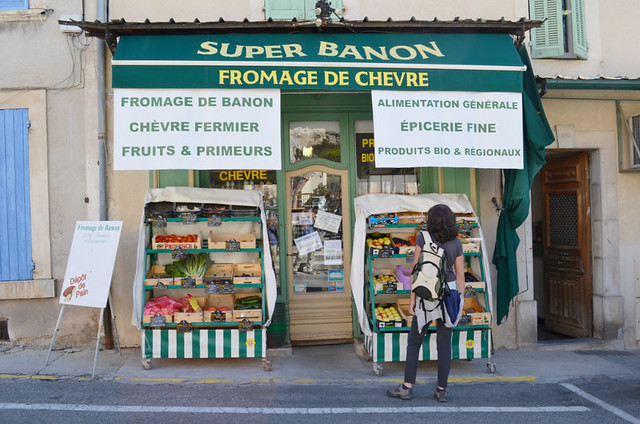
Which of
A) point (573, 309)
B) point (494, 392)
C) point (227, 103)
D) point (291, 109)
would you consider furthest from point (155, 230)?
point (573, 309)

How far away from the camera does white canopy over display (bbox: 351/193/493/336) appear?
20.1 feet

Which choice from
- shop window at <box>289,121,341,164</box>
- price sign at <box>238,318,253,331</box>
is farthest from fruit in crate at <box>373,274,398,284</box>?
shop window at <box>289,121,341,164</box>

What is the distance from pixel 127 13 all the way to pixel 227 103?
8.21ft

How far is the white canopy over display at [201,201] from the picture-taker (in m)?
6.04

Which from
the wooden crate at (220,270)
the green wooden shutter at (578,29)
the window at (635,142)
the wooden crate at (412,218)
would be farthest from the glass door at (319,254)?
the window at (635,142)

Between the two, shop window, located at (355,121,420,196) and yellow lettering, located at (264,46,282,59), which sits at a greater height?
yellow lettering, located at (264,46,282,59)

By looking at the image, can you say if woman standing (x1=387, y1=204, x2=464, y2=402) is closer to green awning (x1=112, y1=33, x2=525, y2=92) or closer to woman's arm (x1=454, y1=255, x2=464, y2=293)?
woman's arm (x1=454, y1=255, x2=464, y2=293)

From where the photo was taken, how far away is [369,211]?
6141 mm

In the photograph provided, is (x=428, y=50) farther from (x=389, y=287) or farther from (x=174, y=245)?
(x=174, y=245)

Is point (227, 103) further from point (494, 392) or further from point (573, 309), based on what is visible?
point (573, 309)

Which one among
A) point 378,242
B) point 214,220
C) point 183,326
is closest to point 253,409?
point 183,326

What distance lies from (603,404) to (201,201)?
192 inches

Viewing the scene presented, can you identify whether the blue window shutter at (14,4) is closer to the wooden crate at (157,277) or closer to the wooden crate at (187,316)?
the wooden crate at (157,277)

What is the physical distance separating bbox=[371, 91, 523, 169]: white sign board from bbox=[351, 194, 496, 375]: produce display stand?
2.10 ft
